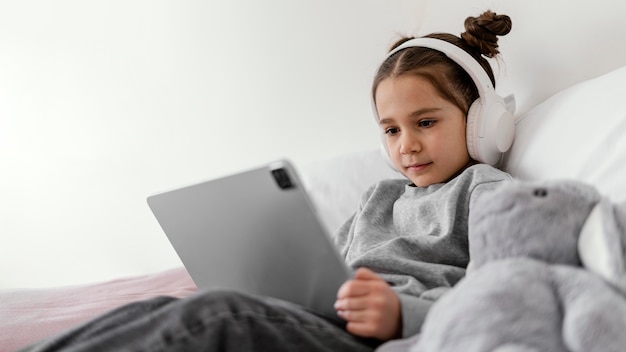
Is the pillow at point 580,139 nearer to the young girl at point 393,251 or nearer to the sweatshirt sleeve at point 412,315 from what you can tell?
the young girl at point 393,251

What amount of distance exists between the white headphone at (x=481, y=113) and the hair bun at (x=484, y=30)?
94 mm

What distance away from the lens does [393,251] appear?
3.08 feet

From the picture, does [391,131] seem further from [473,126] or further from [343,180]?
[343,180]

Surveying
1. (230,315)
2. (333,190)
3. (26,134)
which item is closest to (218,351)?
(230,315)

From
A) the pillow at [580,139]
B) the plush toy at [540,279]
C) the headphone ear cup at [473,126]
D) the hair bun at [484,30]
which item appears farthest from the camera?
the hair bun at [484,30]

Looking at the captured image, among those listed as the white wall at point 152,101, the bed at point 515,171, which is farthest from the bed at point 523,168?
the white wall at point 152,101

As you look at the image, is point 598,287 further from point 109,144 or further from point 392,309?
point 109,144

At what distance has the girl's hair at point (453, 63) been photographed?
109 centimetres

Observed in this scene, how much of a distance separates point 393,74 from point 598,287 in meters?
0.69

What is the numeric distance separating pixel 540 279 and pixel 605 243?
0.07m

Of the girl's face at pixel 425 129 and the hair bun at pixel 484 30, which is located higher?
the hair bun at pixel 484 30

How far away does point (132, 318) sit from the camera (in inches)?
26.6

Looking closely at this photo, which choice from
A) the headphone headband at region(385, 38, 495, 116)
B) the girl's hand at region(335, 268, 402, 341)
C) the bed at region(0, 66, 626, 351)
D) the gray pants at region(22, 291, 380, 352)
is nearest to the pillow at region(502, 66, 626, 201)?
the bed at region(0, 66, 626, 351)

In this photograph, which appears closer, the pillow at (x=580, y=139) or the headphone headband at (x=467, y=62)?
the pillow at (x=580, y=139)
